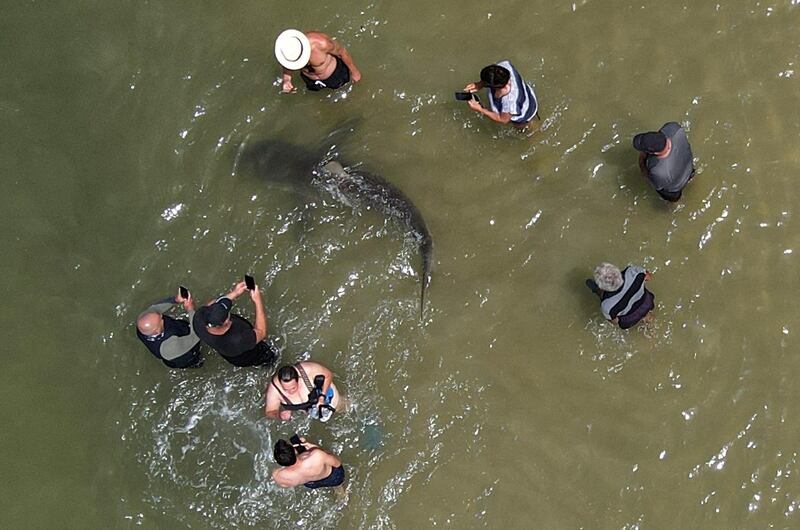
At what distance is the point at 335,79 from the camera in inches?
282

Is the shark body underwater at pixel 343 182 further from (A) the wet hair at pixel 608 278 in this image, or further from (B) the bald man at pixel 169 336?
(A) the wet hair at pixel 608 278

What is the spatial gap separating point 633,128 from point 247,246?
407cm

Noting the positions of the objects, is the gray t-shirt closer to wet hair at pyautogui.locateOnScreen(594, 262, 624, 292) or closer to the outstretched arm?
wet hair at pyautogui.locateOnScreen(594, 262, 624, 292)

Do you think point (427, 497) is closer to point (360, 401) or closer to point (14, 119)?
point (360, 401)

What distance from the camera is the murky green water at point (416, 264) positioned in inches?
257

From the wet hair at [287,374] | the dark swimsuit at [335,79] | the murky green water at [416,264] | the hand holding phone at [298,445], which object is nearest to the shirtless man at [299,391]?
the wet hair at [287,374]

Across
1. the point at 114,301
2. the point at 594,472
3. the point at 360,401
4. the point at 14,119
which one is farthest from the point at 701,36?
the point at 14,119

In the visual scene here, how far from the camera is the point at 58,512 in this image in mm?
7133

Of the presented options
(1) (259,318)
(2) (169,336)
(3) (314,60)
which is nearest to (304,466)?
(1) (259,318)

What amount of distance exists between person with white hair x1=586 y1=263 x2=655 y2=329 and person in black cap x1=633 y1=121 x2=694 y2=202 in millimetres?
814

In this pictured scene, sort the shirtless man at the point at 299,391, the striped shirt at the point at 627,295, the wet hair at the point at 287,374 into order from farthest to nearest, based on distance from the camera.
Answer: the striped shirt at the point at 627,295 → the shirtless man at the point at 299,391 → the wet hair at the point at 287,374

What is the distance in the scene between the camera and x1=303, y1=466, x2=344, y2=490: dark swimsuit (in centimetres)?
615

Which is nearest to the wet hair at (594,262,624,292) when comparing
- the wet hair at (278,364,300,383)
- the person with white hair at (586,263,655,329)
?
the person with white hair at (586,263,655,329)

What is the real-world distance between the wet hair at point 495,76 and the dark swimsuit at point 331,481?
364 centimetres
